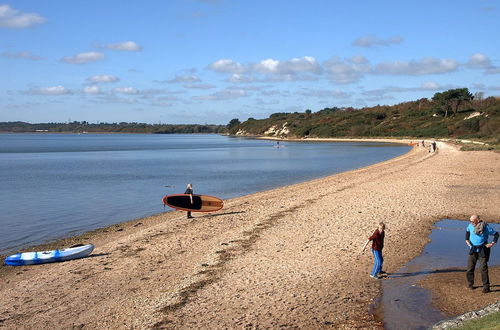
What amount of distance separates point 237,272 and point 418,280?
4.40 m

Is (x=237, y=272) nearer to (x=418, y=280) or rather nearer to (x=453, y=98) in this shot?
(x=418, y=280)

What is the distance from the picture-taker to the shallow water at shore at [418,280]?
30.3ft

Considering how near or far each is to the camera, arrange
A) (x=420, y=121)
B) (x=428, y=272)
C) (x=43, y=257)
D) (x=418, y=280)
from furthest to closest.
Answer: (x=420, y=121) → (x=43, y=257) → (x=428, y=272) → (x=418, y=280)

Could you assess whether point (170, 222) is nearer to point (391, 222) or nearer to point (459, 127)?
point (391, 222)

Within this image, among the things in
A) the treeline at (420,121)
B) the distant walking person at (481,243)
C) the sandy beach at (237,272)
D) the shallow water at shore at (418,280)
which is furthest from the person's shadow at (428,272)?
the treeline at (420,121)

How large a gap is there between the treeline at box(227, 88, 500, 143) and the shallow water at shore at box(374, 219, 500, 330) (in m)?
68.8

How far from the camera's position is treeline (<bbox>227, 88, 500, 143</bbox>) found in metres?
101

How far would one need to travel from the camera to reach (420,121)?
134m

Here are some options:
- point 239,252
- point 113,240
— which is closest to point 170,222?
point 113,240

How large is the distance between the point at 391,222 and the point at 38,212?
1800 centimetres

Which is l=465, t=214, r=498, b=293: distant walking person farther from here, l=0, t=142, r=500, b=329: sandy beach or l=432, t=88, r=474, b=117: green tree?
l=432, t=88, r=474, b=117: green tree

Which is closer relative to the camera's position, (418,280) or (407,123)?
(418,280)

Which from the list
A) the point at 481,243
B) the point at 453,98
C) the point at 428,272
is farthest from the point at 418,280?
the point at 453,98

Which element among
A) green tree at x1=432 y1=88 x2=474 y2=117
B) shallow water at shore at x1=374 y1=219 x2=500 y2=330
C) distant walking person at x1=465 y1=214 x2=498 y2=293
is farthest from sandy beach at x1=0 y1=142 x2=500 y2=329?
green tree at x1=432 y1=88 x2=474 y2=117
